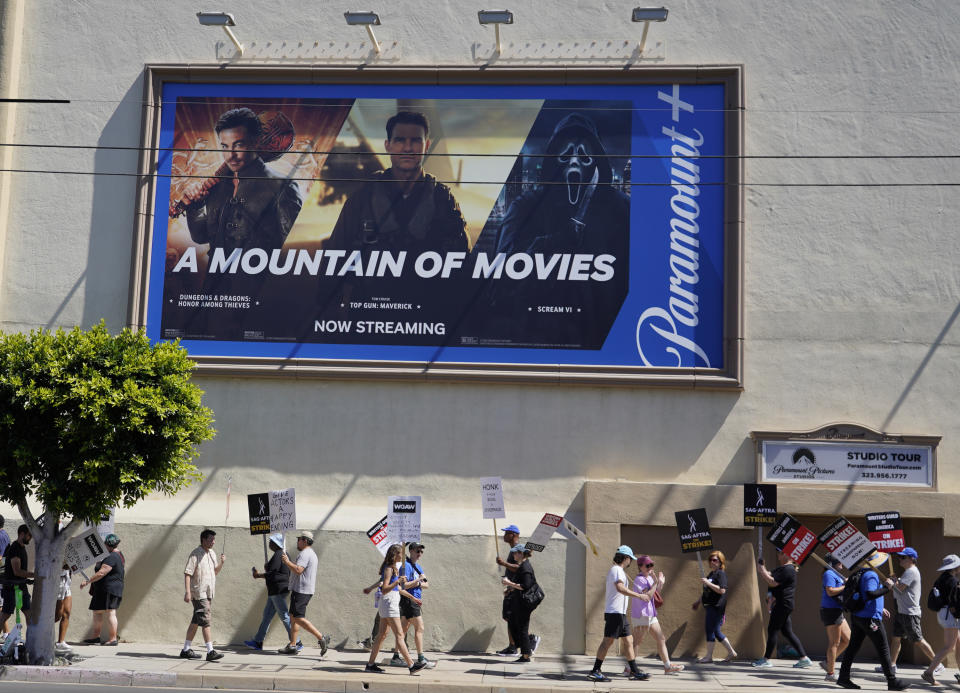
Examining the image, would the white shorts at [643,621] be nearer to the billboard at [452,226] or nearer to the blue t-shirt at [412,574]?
the blue t-shirt at [412,574]

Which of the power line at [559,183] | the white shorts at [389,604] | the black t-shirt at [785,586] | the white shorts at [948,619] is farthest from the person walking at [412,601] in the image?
the white shorts at [948,619]

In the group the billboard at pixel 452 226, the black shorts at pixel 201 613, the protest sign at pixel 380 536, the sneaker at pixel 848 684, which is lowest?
the sneaker at pixel 848 684

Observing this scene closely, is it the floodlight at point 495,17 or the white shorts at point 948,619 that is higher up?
the floodlight at point 495,17

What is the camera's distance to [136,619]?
50.9 ft

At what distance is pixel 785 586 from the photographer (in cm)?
1427

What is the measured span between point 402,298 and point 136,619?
6.72 metres

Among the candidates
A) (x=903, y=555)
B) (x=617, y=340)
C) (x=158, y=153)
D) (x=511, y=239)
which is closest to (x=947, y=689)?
(x=903, y=555)

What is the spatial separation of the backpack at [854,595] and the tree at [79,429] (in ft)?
29.2

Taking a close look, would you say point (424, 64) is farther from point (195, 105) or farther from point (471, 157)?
point (195, 105)

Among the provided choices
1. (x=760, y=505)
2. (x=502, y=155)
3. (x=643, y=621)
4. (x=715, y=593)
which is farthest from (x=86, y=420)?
(x=760, y=505)

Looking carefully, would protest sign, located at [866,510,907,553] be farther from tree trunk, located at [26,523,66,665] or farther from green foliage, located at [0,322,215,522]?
tree trunk, located at [26,523,66,665]

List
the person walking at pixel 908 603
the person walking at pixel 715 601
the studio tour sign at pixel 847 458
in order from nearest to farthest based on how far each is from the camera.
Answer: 1. the person walking at pixel 908 603
2. the person walking at pixel 715 601
3. the studio tour sign at pixel 847 458

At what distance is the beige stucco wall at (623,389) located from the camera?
15633 millimetres

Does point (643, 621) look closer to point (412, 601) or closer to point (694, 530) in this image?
point (694, 530)
